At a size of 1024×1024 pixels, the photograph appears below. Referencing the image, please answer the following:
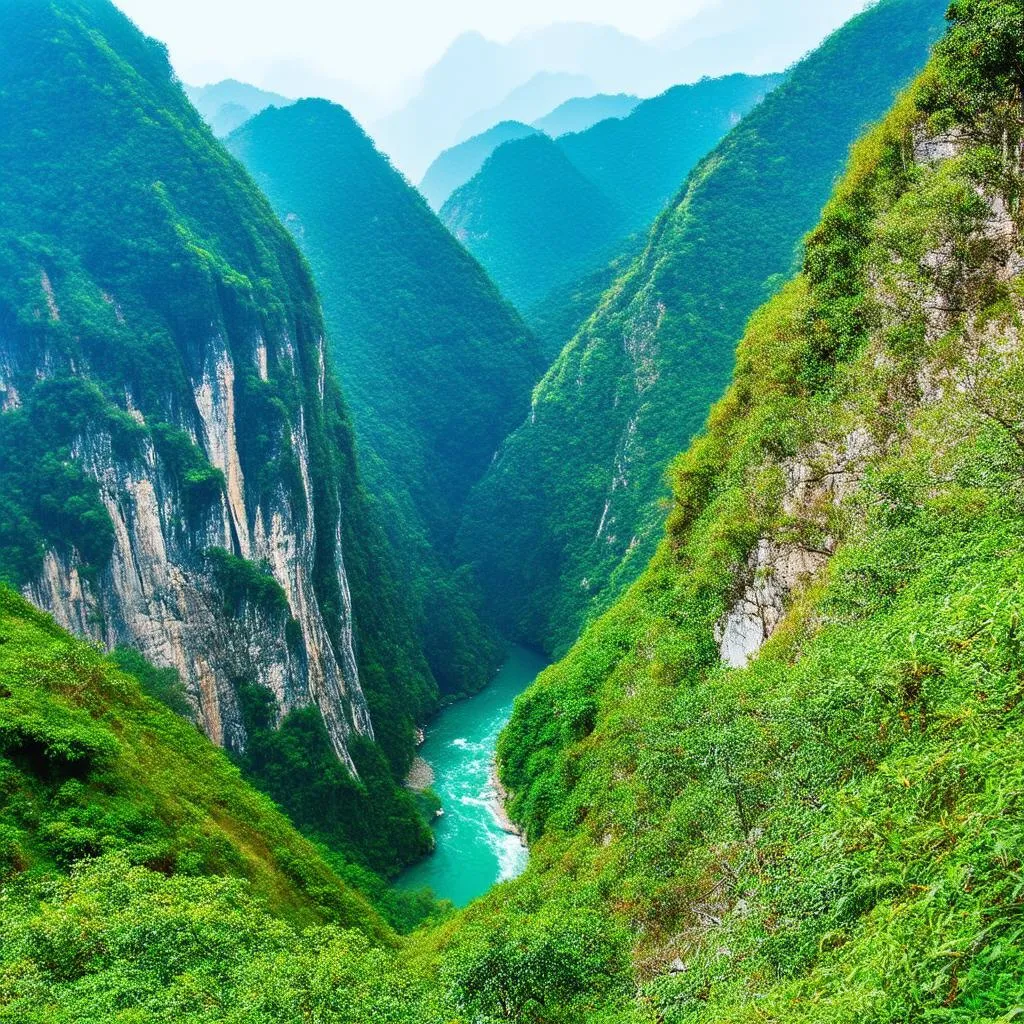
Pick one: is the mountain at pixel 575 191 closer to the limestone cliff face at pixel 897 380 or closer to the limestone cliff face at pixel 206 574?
the limestone cliff face at pixel 206 574

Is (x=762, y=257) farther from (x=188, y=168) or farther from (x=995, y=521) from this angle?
(x=995, y=521)

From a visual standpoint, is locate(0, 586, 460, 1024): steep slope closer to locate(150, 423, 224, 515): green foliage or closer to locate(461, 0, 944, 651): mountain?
locate(150, 423, 224, 515): green foliage

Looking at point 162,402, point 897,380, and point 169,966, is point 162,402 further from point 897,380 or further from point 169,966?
point 897,380

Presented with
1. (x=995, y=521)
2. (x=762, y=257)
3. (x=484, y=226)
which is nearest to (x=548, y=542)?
(x=762, y=257)

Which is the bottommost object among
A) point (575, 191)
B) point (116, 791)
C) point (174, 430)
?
point (116, 791)

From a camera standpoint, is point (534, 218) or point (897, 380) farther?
point (534, 218)

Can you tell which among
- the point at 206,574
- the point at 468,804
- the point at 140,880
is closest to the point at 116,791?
the point at 140,880
